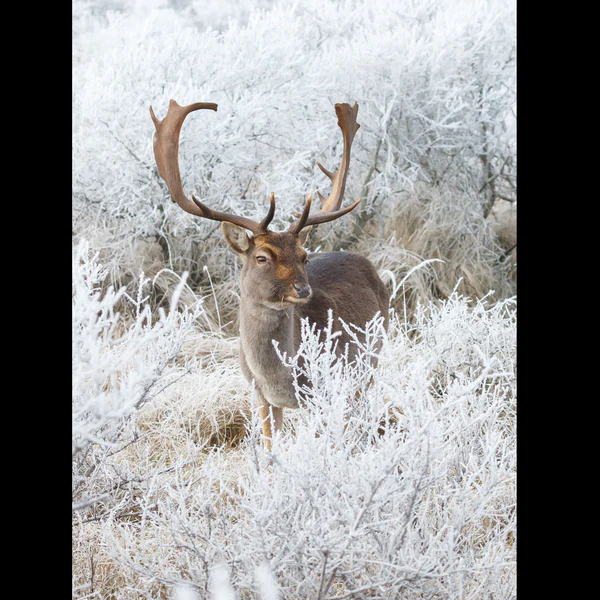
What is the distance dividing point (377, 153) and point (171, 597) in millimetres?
3526

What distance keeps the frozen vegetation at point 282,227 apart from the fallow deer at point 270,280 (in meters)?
0.13

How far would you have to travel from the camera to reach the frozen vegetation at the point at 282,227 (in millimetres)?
1679

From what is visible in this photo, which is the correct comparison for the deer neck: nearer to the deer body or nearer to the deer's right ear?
the deer body

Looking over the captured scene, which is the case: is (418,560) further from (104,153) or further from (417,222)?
(417,222)

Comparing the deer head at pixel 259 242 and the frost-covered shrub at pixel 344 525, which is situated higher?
the deer head at pixel 259 242

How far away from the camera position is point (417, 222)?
5145 millimetres

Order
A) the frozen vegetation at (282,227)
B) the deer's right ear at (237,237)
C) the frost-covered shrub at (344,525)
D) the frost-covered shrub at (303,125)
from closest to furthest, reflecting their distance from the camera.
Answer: the frost-covered shrub at (344,525) → the frozen vegetation at (282,227) → the deer's right ear at (237,237) → the frost-covered shrub at (303,125)

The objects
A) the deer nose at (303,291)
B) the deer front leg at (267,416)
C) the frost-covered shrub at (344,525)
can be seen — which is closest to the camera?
the frost-covered shrub at (344,525)

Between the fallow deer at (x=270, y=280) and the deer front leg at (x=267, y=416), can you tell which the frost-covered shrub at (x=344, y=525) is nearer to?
the fallow deer at (x=270, y=280)

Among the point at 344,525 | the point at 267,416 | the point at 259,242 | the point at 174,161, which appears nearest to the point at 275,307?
the point at 259,242

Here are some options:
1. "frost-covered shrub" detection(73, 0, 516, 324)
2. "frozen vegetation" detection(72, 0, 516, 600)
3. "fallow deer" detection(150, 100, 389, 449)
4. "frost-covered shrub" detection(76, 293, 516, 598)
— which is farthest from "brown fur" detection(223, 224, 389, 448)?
"frost-covered shrub" detection(73, 0, 516, 324)

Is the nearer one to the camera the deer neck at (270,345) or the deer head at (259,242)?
the deer head at (259,242)

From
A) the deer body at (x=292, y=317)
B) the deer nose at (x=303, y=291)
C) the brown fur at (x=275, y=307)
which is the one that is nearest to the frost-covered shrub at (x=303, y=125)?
the deer body at (x=292, y=317)
